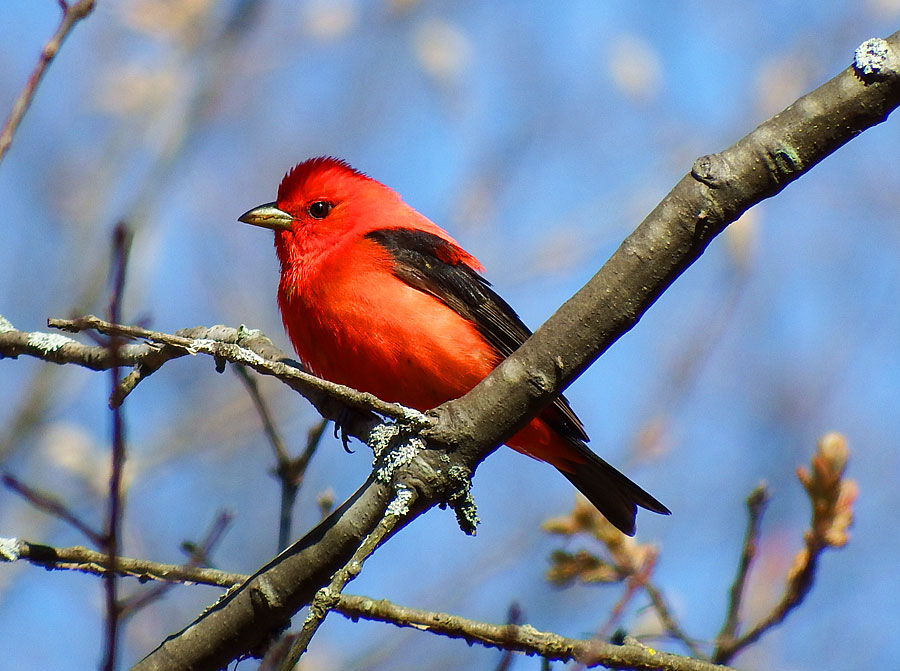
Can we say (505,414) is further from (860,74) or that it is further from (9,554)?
(9,554)

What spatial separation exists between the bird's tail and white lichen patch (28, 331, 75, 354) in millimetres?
2484

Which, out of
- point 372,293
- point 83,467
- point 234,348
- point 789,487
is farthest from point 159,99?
point 789,487

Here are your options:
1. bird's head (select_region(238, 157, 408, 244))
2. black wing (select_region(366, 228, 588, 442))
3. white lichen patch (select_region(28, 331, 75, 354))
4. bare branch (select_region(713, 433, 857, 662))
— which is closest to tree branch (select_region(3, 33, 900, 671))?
white lichen patch (select_region(28, 331, 75, 354))

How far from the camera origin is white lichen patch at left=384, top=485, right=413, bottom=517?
2879mm

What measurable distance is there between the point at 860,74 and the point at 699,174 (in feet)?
1.44

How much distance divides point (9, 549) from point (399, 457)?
4.01 ft

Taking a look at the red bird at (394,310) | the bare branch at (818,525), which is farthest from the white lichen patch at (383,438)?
the bare branch at (818,525)

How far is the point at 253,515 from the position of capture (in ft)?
30.0

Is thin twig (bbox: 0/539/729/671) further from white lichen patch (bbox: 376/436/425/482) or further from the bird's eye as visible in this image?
the bird's eye

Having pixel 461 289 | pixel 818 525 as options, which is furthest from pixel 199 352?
pixel 818 525

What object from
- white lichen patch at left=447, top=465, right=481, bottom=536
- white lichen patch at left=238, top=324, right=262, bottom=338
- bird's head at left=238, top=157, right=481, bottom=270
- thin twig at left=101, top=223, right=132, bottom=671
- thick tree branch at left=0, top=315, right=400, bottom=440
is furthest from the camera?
bird's head at left=238, top=157, right=481, bottom=270

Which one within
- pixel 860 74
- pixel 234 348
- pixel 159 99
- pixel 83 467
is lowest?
pixel 860 74

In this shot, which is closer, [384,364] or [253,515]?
[384,364]

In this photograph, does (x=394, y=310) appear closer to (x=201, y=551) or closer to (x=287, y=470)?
(x=287, y=470)
